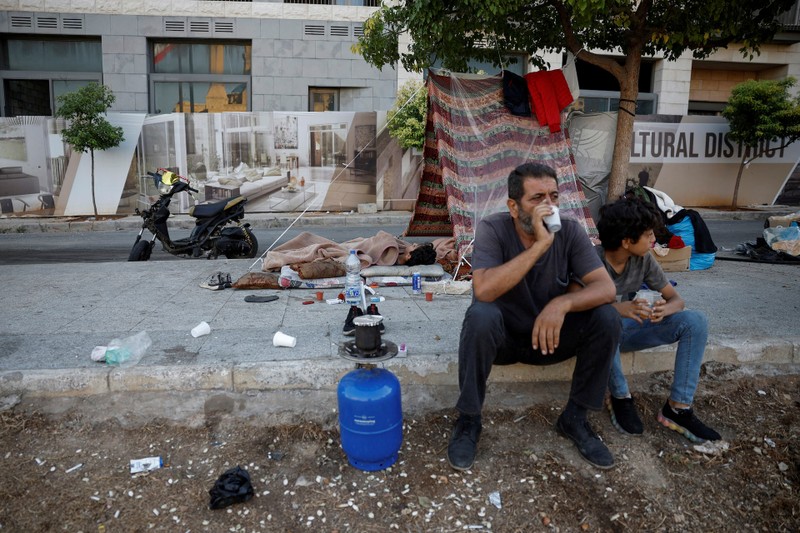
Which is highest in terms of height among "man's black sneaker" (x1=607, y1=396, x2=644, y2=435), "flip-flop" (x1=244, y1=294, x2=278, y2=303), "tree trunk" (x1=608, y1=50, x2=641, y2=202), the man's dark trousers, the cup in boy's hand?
"tree trunk" (x1=608, y1=50, x2=641, y2=202)

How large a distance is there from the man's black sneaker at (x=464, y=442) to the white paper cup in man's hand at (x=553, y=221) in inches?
42.5

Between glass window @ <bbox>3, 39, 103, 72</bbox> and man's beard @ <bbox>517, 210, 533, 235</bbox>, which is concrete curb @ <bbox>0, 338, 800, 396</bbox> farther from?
glass window @ <bbox>3, 39, 103, 72</bbox>

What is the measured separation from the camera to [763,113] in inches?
555

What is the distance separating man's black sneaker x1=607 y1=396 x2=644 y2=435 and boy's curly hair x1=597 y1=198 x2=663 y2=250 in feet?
3.01

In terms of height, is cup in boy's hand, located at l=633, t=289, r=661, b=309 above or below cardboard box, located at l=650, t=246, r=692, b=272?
above

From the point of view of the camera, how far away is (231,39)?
18.0 metres

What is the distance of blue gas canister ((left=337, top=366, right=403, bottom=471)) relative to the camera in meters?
2.61

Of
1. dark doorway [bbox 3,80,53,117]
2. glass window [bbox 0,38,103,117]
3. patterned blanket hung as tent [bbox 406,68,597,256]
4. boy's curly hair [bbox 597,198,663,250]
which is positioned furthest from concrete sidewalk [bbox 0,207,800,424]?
dark doorway [bbox 3,80,53,117]

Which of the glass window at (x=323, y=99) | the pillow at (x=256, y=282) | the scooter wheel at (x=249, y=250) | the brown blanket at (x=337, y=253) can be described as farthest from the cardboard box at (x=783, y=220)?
the glass window at (x=323, y=99)

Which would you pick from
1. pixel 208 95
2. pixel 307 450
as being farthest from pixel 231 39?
pixel 307 450

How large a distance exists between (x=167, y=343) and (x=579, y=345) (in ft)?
9.28

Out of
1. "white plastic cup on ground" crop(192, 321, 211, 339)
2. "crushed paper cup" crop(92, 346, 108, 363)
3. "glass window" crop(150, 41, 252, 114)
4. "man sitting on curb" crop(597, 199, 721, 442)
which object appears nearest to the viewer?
"man sitting on curb" crop(597, 199, 721, 442)

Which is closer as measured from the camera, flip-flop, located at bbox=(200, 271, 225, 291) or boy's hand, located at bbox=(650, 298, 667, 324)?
boy's hand, located at bbox=(650, 298, 667, 324)

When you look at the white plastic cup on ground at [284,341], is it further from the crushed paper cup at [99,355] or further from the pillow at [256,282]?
the pillow at [256,282]
